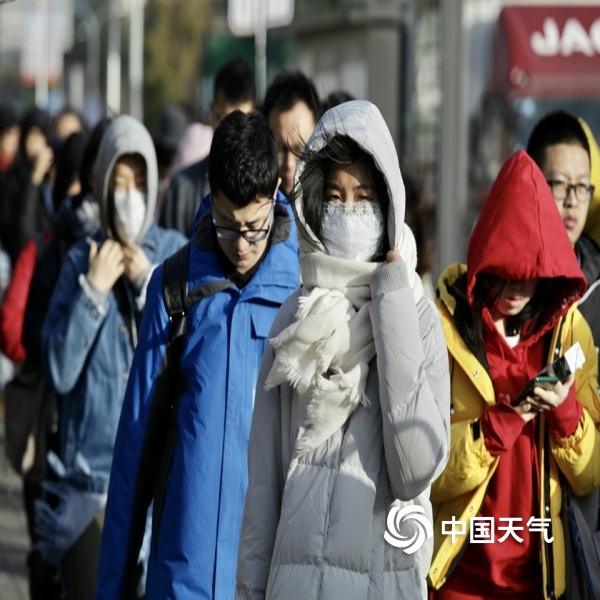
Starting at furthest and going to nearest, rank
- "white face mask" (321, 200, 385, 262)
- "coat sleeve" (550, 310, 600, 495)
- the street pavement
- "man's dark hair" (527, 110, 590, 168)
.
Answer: the street pavement < "man's dark hair" (527, 110, 590, 168) < "coat sleeve" (550, 310, 600, 495) < "white face mask" (321, 200, 385, 262)

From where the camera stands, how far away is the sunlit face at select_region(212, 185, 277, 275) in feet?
15.6

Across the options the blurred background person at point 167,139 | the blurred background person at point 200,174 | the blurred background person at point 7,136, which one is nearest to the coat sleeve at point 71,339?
the blurred background person at point 200,174

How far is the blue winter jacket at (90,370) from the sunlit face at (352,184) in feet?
7.49

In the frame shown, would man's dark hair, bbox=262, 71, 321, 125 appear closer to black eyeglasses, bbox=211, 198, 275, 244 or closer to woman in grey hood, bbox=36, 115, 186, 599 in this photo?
woman in grey hood, bbox=36, 115, 186, 599

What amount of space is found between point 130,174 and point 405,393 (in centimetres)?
304

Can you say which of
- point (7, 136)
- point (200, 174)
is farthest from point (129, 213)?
point (7, 136)

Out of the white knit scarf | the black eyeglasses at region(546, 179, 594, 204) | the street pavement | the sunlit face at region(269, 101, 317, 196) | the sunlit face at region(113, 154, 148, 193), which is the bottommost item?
the street pavement

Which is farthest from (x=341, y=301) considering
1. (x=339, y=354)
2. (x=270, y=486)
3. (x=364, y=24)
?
(x=364, y=24)

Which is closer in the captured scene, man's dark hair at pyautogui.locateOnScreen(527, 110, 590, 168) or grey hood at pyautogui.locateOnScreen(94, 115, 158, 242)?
man's dark hair at pyautogui.locateOnScreen(527, 110, 590, 168)

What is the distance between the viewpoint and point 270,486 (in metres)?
3.71

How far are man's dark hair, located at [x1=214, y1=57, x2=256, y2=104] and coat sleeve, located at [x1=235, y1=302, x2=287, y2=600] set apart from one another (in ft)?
12.3

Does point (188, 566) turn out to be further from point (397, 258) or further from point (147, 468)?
point (397, 258)

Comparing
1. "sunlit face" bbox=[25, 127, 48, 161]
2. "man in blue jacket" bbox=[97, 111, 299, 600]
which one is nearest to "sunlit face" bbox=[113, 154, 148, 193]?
"man in blue jacket" bbox=[97, 111, 299, 600]

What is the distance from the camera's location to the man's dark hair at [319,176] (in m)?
3.77
